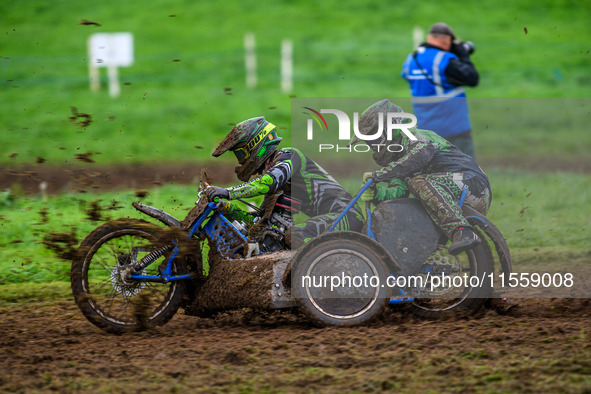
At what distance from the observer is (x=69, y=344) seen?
648 centimetres

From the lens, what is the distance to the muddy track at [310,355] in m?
5.13

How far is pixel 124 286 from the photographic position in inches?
267

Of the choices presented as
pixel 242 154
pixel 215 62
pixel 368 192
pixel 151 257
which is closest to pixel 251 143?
pixel 242 154

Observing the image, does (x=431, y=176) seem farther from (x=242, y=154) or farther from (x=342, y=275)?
(x=242, y=154)

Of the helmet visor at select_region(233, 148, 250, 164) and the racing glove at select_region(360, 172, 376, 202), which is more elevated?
the helmet visor at select_region(233, 148, 250, 164)

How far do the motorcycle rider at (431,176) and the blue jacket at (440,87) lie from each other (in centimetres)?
325

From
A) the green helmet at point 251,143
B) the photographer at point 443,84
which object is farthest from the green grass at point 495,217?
the green helmet at point 251,143

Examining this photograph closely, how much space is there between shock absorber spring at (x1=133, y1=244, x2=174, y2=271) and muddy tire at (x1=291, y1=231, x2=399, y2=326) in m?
1.08

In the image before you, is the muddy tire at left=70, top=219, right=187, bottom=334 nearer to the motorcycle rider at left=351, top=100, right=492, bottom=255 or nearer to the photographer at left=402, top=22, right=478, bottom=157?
the motorcycle rider at left=351, top=100, right=492, bottom=255

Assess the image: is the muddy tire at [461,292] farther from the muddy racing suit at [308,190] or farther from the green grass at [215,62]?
the green grass at [215,62]

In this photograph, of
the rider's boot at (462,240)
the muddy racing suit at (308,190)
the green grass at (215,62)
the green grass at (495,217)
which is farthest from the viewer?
the green grass at (215,62)

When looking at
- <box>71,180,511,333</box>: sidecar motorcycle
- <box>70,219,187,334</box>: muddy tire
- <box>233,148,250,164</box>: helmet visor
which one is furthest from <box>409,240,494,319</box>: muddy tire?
<box>70,219,187,334</box>: muddy tire

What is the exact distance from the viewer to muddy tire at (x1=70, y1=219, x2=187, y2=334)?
6.70 meters

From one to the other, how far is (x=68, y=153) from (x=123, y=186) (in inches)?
202
